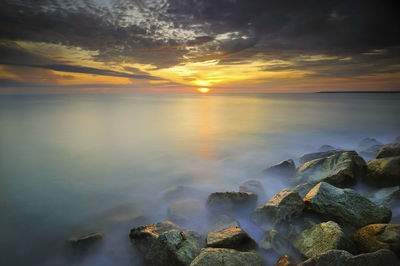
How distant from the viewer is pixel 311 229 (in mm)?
3410

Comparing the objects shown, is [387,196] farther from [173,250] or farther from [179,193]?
[179,193]

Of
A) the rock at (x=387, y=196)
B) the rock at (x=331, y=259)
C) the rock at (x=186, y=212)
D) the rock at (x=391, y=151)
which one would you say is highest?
the rock at (x=391, y=151)

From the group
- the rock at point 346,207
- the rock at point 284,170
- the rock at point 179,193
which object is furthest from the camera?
the rock at point 284,170

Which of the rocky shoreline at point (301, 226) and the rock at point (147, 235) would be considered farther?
the rock at point (147, 235)

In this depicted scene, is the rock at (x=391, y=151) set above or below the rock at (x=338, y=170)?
above

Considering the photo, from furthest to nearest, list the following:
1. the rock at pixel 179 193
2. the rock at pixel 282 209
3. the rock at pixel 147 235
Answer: the rock at pixel 179 193 < the rock at pixel 282 209 < the rock at pixel 147 235

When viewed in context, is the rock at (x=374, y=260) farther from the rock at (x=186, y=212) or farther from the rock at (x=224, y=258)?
the rock at (x=186, y=212)

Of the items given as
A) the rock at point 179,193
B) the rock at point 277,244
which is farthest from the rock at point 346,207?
the rock at point 179,193

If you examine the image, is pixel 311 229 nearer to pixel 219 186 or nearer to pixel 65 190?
pixel 219 186

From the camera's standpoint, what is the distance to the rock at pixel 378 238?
269cm

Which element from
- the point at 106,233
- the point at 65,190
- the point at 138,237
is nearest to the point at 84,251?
the point at 106,233

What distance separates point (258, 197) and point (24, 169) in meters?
9.91

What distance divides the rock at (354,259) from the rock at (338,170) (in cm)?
278

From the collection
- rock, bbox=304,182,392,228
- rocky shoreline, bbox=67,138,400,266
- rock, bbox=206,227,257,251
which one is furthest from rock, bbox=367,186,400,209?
rock, bbox=206,227,257,251
